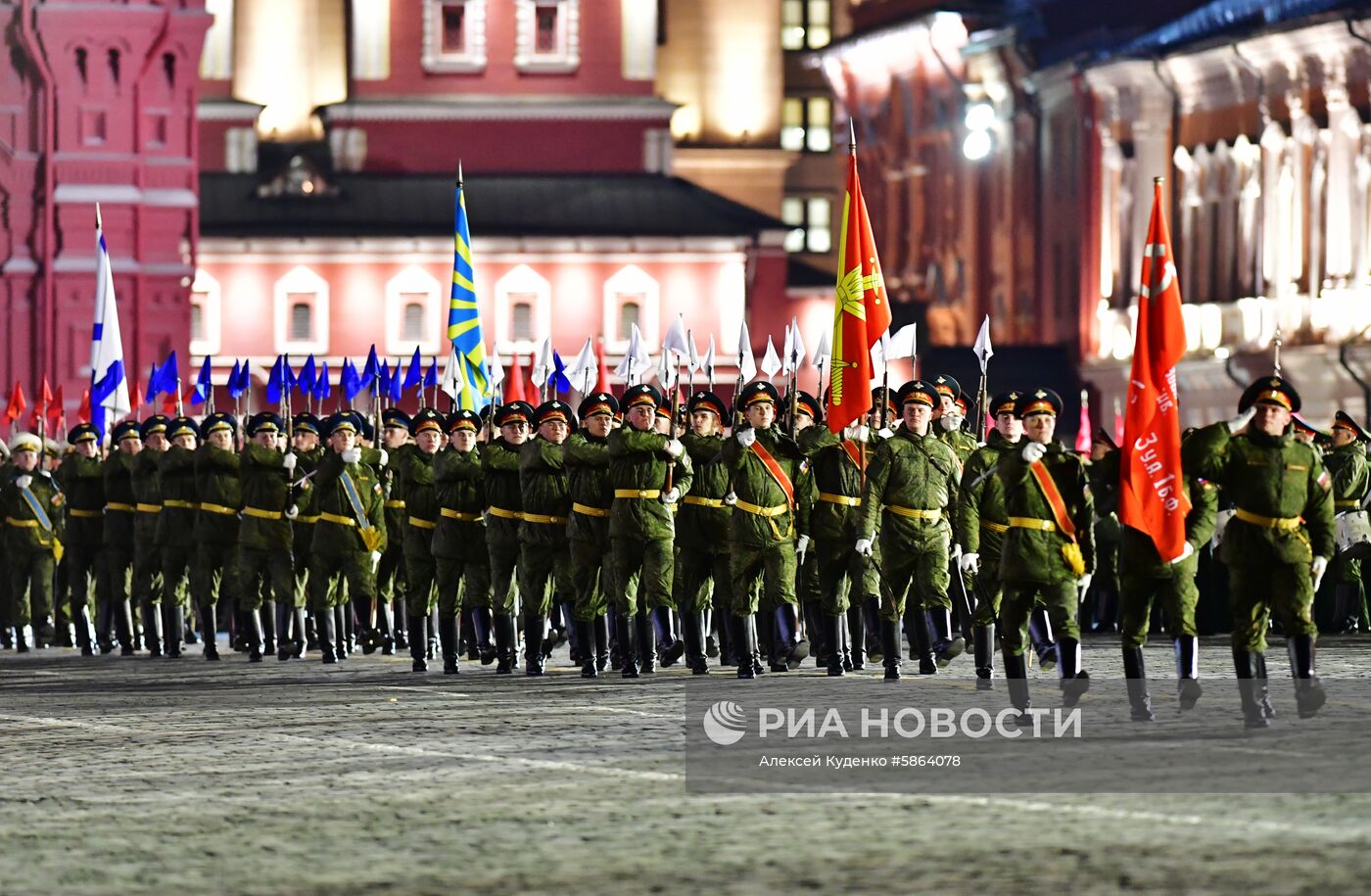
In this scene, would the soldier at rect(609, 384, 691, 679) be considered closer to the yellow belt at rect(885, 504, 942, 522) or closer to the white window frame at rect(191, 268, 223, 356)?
the yellow belt at rect(885, 504, 942, 522)

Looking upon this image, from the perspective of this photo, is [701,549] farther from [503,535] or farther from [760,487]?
[503,535]

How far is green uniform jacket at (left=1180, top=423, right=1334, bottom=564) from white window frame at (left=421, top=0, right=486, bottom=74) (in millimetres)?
66822

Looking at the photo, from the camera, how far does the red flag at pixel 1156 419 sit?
15602 millimetres

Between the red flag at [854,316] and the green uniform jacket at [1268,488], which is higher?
the red flag at [854,316]

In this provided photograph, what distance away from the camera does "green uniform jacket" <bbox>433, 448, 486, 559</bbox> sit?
69.4ft

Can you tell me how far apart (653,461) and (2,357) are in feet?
140

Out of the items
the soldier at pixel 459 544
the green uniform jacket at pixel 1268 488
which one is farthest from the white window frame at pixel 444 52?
the green uniform jacket at pixel 1268 488

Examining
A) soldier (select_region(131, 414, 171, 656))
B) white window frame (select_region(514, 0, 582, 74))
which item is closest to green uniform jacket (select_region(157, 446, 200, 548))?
soldier (select_region(131, 414, 171, 656))

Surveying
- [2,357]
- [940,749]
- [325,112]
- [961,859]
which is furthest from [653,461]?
[325,112]

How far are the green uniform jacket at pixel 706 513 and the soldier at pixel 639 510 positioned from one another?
0.32 metres

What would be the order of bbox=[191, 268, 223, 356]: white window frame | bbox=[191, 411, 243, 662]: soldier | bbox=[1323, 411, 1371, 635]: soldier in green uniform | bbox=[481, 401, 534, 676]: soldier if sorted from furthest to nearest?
bbox=[191, 268, 223, 356]: white window frame
bbox=[1323, 411, 1371, 635]: soldier in green uniform
bbox=[191, 411, 243, 662]: soldier
bbox=[481, 401, 534, 676]: soldier

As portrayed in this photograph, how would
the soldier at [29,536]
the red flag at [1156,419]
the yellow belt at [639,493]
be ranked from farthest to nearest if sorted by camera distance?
the soldier at [29,536], the yellow belt at [639,493], the red flag at [1156,419]

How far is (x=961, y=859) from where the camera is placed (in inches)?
416

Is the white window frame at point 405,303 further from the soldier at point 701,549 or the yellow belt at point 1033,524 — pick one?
the yellow belt at point 1033,524
